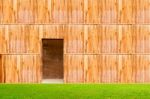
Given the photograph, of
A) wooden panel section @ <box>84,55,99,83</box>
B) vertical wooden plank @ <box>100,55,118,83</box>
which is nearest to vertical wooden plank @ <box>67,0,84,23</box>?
wooden panel section @ <box>84,55,99,83</box>

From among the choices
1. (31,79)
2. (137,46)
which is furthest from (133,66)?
(31,79)

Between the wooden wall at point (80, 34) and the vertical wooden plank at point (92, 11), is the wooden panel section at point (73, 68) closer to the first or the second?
the wooden wall at point (80, 34)

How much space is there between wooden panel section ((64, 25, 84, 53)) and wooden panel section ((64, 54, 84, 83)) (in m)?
0.49

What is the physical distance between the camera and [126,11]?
36094 mm

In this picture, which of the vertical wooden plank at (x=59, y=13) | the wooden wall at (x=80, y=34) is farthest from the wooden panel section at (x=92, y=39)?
the vertical wooden plank at (x=59, y=13)

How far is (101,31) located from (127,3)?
2.70 meters

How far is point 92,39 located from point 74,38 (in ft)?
4.17

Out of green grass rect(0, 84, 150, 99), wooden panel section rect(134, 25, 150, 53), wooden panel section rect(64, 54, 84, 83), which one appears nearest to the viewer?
green grass rect(0, 84, 150, 99)

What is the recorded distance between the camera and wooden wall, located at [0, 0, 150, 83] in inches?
1417

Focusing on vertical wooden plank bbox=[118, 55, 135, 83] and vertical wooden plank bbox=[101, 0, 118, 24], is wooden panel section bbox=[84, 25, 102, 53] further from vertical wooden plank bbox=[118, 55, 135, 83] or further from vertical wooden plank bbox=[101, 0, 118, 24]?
vertical wooden plank bbox=[118, 55, 135, 83]

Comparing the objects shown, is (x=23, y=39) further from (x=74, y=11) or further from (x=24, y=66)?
(x=74, y=11)

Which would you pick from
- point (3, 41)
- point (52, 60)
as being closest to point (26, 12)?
point (3, 41)

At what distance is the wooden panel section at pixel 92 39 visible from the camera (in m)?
36.0

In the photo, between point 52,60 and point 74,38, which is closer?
point 74,38
